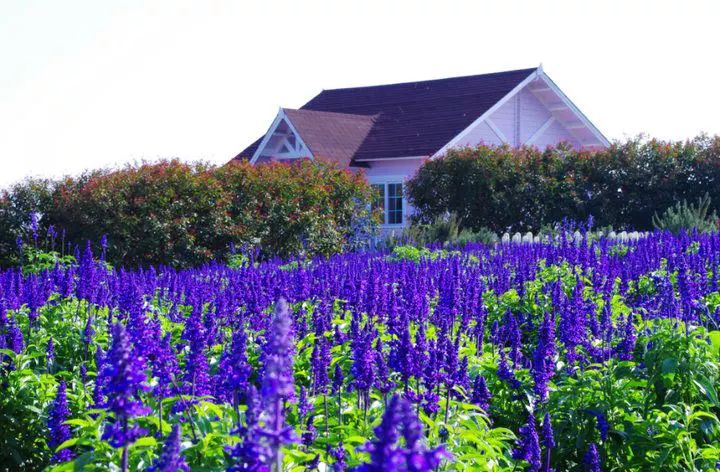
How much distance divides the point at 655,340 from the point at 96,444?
13.7ft

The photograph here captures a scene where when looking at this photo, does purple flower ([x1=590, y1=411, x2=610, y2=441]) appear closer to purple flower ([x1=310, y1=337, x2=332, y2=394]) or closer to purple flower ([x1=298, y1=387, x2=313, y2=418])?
purple flower ([x1=310, y1=337, x2=332, y2=394])

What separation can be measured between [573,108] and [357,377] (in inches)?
1209

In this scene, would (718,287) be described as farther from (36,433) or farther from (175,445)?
(175,445)

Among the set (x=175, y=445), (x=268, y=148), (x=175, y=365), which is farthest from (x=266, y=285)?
(x=268, y=148)

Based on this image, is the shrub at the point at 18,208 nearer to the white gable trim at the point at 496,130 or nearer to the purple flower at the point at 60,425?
the purple flower at the point at 60,425

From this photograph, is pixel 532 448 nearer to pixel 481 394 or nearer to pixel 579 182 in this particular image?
pixel 481 394

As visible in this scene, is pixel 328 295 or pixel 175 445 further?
pixel 328 295

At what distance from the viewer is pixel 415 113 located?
118 ft

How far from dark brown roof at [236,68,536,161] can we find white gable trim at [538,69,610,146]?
65 centimetres

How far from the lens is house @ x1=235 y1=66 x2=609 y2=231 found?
32.6 m

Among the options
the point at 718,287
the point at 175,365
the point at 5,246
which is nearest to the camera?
the point at 175,365

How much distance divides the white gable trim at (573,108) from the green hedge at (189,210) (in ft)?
44.8

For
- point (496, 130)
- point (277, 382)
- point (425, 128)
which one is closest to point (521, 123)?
point (496, 130)

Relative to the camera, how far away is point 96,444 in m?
4.46
